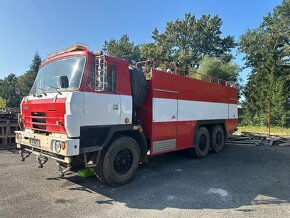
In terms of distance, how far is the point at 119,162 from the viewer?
19.7 ft

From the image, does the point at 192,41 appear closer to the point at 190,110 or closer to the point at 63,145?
the point at 190,110

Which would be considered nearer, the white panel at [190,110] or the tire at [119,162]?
the tire at [119,162]

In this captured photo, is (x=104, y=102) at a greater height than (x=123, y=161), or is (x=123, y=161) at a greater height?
(x=104, y=102)

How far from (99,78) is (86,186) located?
2531 mm

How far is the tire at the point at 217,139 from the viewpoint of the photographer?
10.0 m

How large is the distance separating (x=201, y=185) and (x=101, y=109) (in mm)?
2904

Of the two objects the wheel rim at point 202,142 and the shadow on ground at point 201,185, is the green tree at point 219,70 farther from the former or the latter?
the shadow on ground at point 201,185

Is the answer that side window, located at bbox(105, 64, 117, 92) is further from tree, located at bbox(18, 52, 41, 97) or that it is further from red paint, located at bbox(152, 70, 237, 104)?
tree, located at bbox(18, 52, 41, 97)

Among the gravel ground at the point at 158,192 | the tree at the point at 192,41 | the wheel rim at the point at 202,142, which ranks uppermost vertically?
the tree at the point at 192,41

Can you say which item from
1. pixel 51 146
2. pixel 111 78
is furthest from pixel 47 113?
pixel 111 78

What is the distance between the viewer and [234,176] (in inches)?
271

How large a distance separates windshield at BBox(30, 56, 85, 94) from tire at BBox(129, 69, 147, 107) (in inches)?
56.1

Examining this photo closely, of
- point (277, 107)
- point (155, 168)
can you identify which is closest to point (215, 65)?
point (277, 107)

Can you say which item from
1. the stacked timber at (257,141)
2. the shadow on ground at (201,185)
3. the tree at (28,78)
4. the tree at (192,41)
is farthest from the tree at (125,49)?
the shadow on ground at (201,185)
